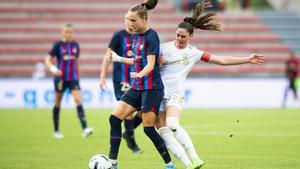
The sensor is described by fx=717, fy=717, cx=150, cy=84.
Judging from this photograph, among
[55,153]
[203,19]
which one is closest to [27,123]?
[55,153]

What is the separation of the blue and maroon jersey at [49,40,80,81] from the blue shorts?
605 centimetres

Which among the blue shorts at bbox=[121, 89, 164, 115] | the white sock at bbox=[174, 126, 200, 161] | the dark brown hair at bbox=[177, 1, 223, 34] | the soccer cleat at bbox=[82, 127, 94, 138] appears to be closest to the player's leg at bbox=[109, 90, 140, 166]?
the blue shorts at bbox=[121, 89, 164, 115]

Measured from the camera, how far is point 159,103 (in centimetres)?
901

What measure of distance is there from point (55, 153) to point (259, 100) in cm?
1440

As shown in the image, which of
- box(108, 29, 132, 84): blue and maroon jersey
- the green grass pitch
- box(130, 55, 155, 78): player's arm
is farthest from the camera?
box(108, 29, 132, 84): blue and maroon jersey

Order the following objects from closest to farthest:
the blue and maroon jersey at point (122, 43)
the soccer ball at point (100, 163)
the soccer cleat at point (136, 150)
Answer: the soccer ball at point (100, 163), the blue and maroon jersey at point (122, 43), the soccer cleat at point (136, 150)

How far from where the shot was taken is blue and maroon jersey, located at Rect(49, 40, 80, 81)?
15.0 metres

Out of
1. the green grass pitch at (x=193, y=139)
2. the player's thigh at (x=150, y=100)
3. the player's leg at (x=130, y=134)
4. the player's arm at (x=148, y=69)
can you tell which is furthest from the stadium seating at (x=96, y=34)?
the player's arm at (x=148, y=69)

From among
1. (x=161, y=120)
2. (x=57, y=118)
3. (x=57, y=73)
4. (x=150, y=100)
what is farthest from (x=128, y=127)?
(x=57, y=118)

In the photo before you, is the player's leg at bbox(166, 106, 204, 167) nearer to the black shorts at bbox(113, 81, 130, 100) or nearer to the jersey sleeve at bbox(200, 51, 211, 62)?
the jersey sleeve at bbox(200, 51, 211, 62)

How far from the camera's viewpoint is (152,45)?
8.83m

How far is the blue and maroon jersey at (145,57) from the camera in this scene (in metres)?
8.85

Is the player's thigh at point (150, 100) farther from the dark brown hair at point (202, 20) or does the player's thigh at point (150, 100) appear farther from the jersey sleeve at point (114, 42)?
the jersey sleeve at point (114, 42)

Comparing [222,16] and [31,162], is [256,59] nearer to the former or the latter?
[31,162]
